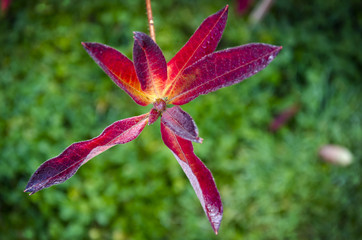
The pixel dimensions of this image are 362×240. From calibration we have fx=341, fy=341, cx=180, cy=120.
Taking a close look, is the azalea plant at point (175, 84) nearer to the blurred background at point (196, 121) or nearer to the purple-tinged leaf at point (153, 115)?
the purple-tinged leaf at point (153, 115)

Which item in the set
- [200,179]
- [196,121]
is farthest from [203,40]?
[196,121]

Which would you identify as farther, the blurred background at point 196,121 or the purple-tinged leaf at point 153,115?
the blurred background at point 196,121

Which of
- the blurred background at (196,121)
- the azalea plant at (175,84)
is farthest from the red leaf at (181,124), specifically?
the blurred background at (196,121)

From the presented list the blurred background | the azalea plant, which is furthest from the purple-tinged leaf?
the blurred background

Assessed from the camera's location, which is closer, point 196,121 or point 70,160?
point 70,160

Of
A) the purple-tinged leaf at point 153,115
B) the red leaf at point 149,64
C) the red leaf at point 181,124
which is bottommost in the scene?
the red leaf at point 181,124

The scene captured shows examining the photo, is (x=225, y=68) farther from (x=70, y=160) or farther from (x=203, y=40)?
(x=70, y=160)

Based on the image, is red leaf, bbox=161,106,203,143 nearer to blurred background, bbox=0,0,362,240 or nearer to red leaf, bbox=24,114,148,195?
red leaf, bbox=24,114,148,195
